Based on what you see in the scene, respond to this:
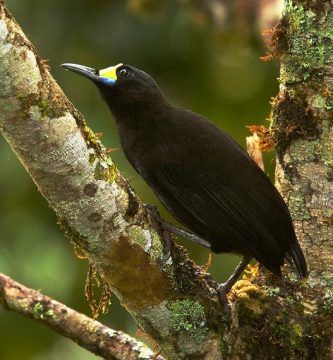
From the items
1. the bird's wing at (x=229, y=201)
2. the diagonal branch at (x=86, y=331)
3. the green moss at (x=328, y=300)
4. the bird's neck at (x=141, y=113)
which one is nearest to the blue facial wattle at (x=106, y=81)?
the bird's neck at (x=141, y=113)

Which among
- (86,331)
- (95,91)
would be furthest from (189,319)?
(95,91)

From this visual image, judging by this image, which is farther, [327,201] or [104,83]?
[104,83]

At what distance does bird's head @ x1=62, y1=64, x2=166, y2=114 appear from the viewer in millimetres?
4391

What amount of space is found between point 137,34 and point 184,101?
723 mm

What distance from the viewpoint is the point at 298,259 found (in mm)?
3779

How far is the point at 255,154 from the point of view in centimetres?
440

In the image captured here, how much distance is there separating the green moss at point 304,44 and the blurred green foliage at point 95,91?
2.40 metres

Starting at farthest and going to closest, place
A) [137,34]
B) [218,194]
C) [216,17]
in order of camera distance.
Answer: [137,34]
[216,17]
[218,194]

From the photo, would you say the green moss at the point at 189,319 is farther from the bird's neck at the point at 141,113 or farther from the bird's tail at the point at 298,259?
the bird's neck at the point at 141,113

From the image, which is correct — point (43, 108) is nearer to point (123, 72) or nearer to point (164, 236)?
point (164, 236)

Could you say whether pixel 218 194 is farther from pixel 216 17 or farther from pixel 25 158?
pixel 216 17

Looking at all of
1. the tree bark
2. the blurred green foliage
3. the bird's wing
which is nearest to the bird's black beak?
the bird's wing

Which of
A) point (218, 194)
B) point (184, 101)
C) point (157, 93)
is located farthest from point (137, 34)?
point (218, 194)

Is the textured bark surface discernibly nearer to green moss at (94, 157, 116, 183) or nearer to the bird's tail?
green moss at (94, 157, 116, 183)
